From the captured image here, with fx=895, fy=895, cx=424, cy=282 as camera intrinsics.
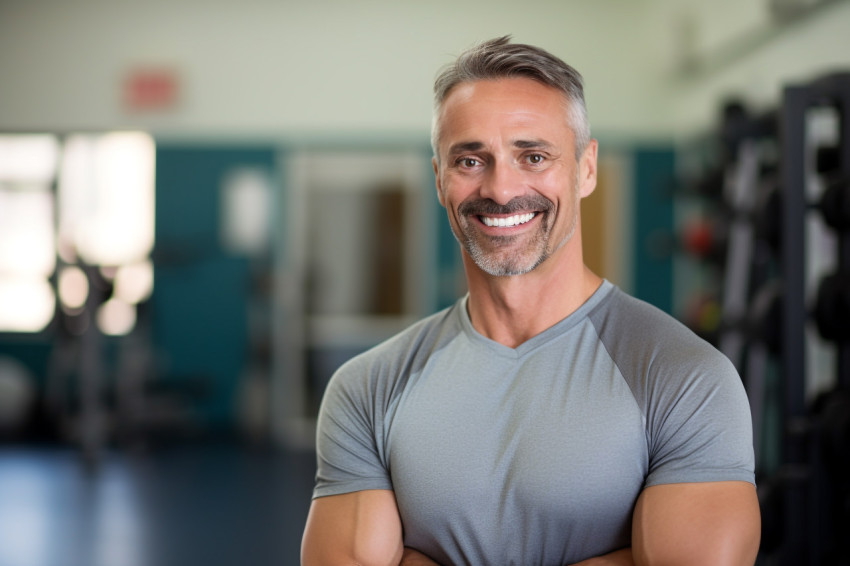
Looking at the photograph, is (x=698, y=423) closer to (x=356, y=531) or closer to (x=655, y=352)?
(x=655, y=352)

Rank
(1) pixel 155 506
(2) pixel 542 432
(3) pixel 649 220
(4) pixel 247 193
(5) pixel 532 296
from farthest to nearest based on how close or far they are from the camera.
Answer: (4) pixel 247 193
(3) pixel 649 220
(1) pixel 155 506
(5) pixel 532 296
(2) pixel 542 432

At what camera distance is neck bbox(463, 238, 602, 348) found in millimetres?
1310

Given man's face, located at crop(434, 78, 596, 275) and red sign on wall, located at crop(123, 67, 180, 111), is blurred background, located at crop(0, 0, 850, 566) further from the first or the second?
man's face, located at crop(434, 78, 596, 275)

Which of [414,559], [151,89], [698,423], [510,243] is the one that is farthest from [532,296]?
[151,89]

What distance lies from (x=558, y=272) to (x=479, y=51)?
A: 13.4 inches

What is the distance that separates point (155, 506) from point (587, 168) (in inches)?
139

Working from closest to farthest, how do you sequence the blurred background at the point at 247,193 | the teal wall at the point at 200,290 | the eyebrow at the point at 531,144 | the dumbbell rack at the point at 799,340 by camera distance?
the eyebrow at the point at 531,144 < the dumbbell rack at the point at 799,340 < the blurred background at the point at 247,193 < the teal wall at the point at 200,290

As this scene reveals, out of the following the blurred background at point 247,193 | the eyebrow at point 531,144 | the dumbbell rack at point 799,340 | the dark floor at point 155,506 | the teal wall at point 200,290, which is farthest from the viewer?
→ the teal wall at point 200,290

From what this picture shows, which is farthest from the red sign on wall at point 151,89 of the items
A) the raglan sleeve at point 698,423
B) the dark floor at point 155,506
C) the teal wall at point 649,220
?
the raglan sleeve at point 698,423

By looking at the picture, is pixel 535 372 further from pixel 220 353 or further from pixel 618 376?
pixel 220 353

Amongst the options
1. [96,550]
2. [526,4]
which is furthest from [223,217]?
[96,550]

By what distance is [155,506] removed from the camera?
4281 mm

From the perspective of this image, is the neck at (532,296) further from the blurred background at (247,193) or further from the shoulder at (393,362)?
the blurred background at (247,193)

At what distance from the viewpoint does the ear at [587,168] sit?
1333 mm
